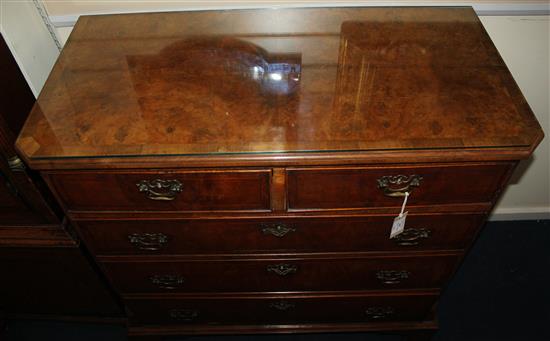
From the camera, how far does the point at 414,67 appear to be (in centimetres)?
125

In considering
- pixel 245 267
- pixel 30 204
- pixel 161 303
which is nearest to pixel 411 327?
pixel 245 267

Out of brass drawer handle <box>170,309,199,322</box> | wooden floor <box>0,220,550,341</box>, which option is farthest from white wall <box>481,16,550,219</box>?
brass drawer handle <box>170,309,199,322</box>

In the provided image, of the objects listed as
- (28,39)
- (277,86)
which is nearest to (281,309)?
(277,86)

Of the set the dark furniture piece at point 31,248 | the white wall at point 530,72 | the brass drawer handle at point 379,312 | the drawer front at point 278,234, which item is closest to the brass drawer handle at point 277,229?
the drawer front at point 278,234

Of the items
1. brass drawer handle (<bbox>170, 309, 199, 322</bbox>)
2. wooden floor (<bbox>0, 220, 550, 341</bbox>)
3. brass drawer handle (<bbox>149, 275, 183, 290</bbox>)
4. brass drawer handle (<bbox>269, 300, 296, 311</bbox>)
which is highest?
brass drawer handle (<bbox>149, 275, 183, 290</bbox>)

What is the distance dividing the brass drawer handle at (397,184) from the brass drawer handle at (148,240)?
68 cm

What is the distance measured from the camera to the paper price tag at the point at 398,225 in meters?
1.25

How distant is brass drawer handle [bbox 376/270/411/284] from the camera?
1480mm

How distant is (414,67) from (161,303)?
124 centimetres

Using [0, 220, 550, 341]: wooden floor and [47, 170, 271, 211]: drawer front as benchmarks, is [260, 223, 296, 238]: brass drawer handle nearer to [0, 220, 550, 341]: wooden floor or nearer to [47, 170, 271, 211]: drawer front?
[47, 170, 271, 211]: drawer front

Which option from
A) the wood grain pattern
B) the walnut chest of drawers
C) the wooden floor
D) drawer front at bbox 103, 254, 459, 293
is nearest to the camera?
the walnut chest of drawers

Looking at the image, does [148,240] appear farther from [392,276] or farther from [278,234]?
[392,276]

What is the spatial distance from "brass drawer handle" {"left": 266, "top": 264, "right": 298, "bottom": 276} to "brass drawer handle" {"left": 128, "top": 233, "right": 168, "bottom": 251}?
37cm

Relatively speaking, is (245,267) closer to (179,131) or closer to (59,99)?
(179,131)
